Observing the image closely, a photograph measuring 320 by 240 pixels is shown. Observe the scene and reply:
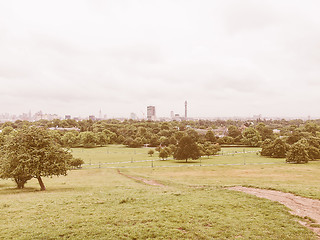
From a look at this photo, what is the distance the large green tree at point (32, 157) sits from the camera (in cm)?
2978

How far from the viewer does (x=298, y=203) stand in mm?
19875

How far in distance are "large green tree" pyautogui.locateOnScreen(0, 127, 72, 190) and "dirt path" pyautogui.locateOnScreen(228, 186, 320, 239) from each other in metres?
25.0

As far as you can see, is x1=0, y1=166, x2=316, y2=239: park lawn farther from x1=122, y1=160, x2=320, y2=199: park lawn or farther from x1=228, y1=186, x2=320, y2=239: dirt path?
x1=122, y1=160, x2=320, y2=199: park lawn

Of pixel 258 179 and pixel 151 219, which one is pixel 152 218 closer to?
pixel 151 219

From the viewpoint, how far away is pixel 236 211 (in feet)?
58.3

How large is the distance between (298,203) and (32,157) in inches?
1196

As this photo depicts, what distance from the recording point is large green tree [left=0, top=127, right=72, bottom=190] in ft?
97.7

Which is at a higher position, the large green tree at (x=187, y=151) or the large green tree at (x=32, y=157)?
the large green tree at (x=32, y=157)

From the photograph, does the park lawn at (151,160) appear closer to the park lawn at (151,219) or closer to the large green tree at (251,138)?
the large green tree at (251,138)

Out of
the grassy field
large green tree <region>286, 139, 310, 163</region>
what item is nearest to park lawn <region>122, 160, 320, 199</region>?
the grassy field

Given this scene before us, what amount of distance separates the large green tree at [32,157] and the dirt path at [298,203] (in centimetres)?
2495

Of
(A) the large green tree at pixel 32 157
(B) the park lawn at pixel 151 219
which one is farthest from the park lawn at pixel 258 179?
(A) the large green tree at pixel 32 157

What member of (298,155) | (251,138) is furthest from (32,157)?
(251,138)

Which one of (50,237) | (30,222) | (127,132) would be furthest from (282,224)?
(127,132)
